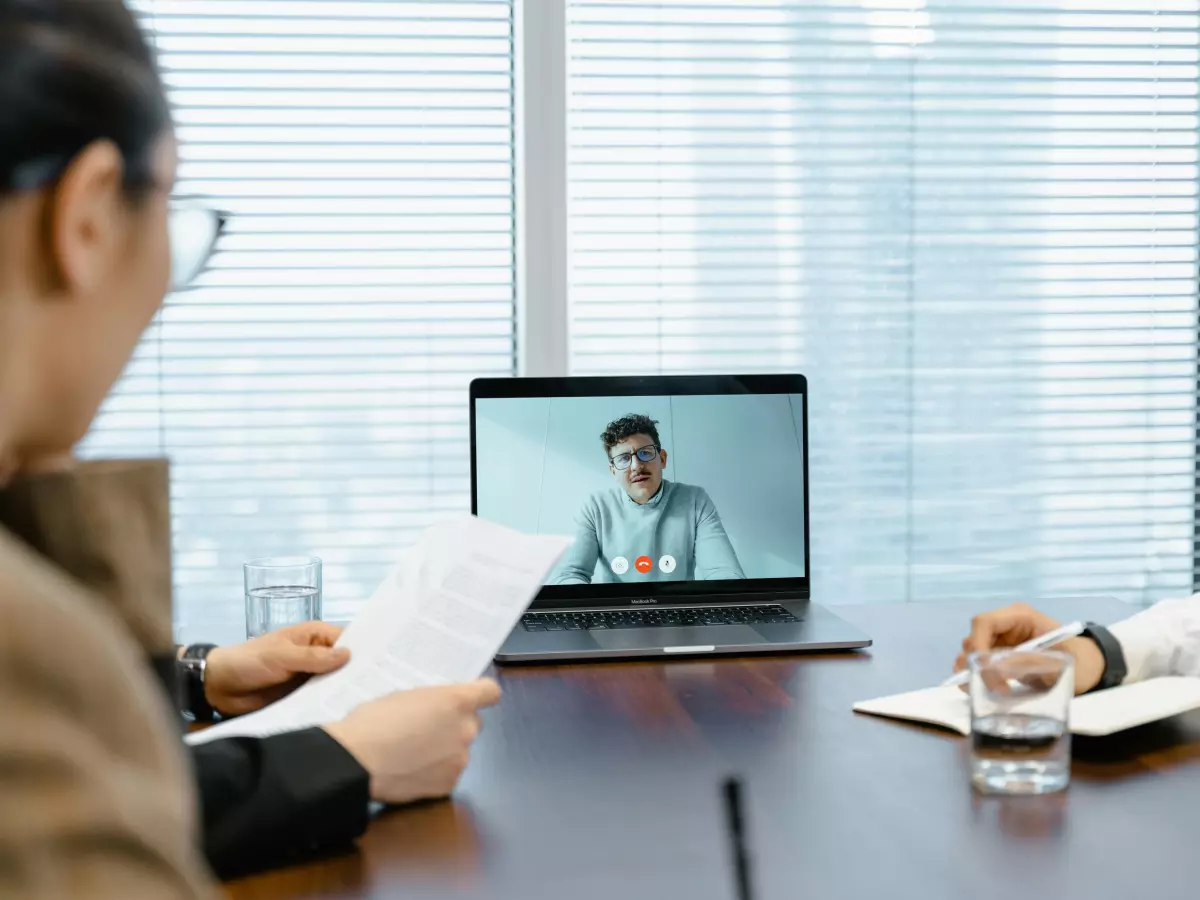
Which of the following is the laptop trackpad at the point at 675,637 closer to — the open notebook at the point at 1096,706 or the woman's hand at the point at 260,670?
the open notebook at the point at 1096,706

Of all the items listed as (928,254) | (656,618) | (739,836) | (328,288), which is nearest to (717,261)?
(928,254)

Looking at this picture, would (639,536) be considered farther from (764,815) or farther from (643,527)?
(764,815)

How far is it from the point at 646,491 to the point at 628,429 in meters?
0.09

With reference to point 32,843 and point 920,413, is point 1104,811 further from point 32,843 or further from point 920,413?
point 920,413

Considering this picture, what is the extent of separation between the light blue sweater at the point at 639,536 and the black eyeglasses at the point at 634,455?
0.10 ft

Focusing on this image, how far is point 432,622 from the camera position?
113 cm

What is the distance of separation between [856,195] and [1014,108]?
15.4 inches

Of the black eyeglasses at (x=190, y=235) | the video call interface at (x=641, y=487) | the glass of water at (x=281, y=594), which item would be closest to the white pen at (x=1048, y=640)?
the video call interface at (x=641, y=487)

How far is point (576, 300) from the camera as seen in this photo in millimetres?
2559

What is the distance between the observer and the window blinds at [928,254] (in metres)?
2.56

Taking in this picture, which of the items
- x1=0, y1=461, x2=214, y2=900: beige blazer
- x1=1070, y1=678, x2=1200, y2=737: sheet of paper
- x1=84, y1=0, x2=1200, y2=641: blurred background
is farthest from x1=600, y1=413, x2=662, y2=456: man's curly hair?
x1=0, y1=461, x2=214, y2=900: beige blazer

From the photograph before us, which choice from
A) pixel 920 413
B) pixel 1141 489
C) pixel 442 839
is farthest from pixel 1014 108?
pixel 442 839

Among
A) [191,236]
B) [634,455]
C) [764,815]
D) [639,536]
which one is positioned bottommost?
[764,815]

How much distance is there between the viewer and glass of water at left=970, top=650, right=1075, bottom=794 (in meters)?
0.97
